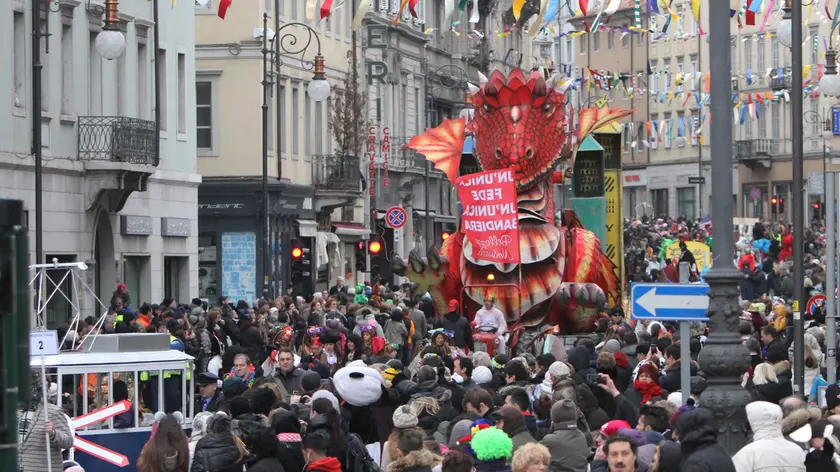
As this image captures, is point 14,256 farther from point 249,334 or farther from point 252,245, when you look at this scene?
point 252,245

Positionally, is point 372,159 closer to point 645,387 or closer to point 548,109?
point 548,109

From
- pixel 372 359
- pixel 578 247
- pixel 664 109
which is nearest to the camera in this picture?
pixel 372 359

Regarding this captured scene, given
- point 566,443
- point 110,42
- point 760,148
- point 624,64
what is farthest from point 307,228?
point 624,64

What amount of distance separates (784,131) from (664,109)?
742cm

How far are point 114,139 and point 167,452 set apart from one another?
82.5 feet

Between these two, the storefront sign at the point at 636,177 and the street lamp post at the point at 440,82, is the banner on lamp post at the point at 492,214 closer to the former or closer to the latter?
the street lamp post at the point at 440,82

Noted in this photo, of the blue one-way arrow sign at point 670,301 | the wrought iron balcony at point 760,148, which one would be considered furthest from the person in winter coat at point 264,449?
the wrought iron balcony at point 760,148

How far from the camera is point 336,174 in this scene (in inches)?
2178

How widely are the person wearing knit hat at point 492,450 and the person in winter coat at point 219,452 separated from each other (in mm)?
1554

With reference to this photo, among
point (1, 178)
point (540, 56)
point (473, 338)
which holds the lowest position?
point (473, 338)

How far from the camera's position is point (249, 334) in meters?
25.5

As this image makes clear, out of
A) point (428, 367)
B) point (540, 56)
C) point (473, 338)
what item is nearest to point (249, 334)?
point (473, 338)

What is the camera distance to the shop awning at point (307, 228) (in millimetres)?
53469

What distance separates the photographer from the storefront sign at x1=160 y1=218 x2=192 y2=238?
133 ft
